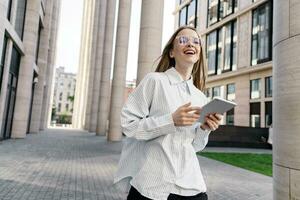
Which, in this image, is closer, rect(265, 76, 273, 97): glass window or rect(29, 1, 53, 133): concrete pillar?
rect(29, 1, 53, 133): concrete pillar

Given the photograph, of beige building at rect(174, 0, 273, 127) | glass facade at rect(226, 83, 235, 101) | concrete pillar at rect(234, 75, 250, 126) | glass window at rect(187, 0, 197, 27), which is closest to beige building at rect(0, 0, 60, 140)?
beige building at rect(174, 0, 273, 127)

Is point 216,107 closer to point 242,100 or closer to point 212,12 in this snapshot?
point 242,100

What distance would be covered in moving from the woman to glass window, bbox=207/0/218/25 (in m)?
40.9

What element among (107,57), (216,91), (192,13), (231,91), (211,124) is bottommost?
(211,124)

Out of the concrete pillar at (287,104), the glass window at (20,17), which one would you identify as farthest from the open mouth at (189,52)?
the glass window at (20,17)

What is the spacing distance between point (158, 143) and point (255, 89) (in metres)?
33.0

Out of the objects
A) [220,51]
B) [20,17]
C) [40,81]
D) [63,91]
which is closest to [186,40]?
[20,17]

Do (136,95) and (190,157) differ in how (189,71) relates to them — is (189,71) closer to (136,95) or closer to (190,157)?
(136,95)

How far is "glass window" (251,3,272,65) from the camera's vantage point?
30306mm

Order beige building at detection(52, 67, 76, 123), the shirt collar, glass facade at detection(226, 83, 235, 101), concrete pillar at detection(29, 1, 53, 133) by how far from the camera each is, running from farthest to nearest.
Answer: beige building at detection(52, 67, 76, 123) < glass facade at detection(226, 83, 235, 101) < concrete pillar at detection(29, 1, 53, 133) < the shirt collar

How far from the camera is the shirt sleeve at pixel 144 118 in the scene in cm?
154

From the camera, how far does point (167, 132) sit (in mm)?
1550

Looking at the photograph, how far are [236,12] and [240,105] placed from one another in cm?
1176

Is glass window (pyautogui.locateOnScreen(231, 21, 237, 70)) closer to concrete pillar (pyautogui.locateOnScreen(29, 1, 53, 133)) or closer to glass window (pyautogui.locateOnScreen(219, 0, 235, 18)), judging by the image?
glass window (pyautogui.locateOnScreen(219, 0, 235, 18))
